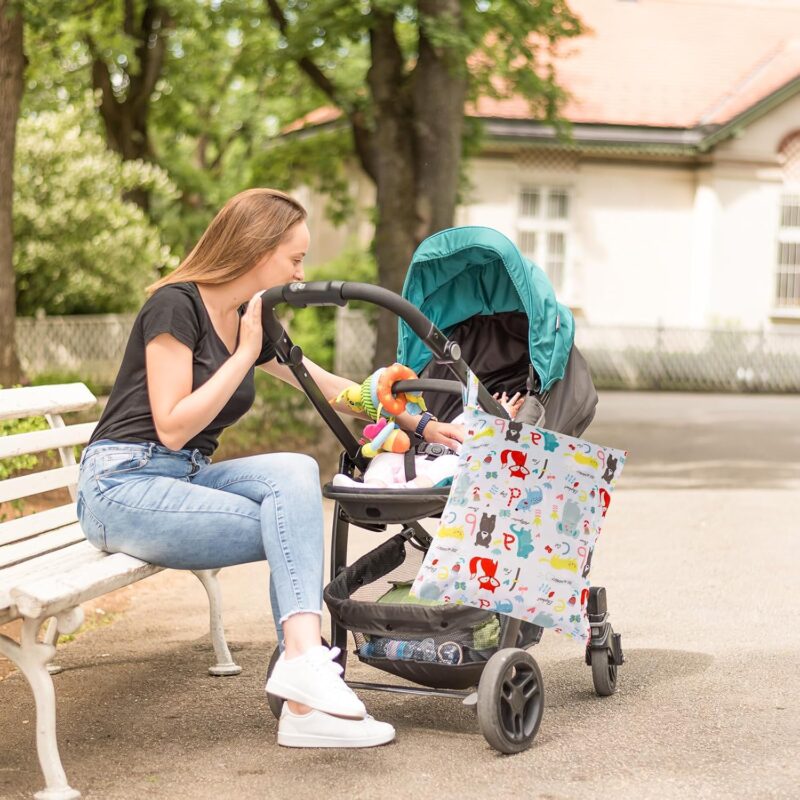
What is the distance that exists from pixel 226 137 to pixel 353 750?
108ft

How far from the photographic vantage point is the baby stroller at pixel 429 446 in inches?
156

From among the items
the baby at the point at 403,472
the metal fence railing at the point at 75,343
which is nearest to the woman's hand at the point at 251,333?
the baby at the point at 403,472

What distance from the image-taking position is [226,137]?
35.8 m

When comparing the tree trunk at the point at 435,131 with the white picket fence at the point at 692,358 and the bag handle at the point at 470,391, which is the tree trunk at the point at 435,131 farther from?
the white picket fence at the point at 692,358

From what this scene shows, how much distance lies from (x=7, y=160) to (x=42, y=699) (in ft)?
26.4

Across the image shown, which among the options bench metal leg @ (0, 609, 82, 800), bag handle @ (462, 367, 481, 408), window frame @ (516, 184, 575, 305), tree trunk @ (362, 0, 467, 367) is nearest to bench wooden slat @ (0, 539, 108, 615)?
bench metal leg @ (0, 609, 82, 800)

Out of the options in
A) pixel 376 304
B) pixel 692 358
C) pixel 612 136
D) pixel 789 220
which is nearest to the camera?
pixel 376 304

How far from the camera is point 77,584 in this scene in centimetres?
366

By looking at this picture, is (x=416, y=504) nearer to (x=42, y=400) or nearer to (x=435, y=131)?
(x=42, y=400)

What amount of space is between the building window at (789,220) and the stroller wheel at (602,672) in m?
22.7

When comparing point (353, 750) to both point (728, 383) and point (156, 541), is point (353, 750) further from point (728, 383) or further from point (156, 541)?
point (728, 383)

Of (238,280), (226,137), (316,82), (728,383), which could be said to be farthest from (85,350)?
(238,280)

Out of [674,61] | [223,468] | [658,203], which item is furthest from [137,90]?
[223,468]

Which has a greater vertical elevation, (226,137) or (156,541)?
(226,137)
